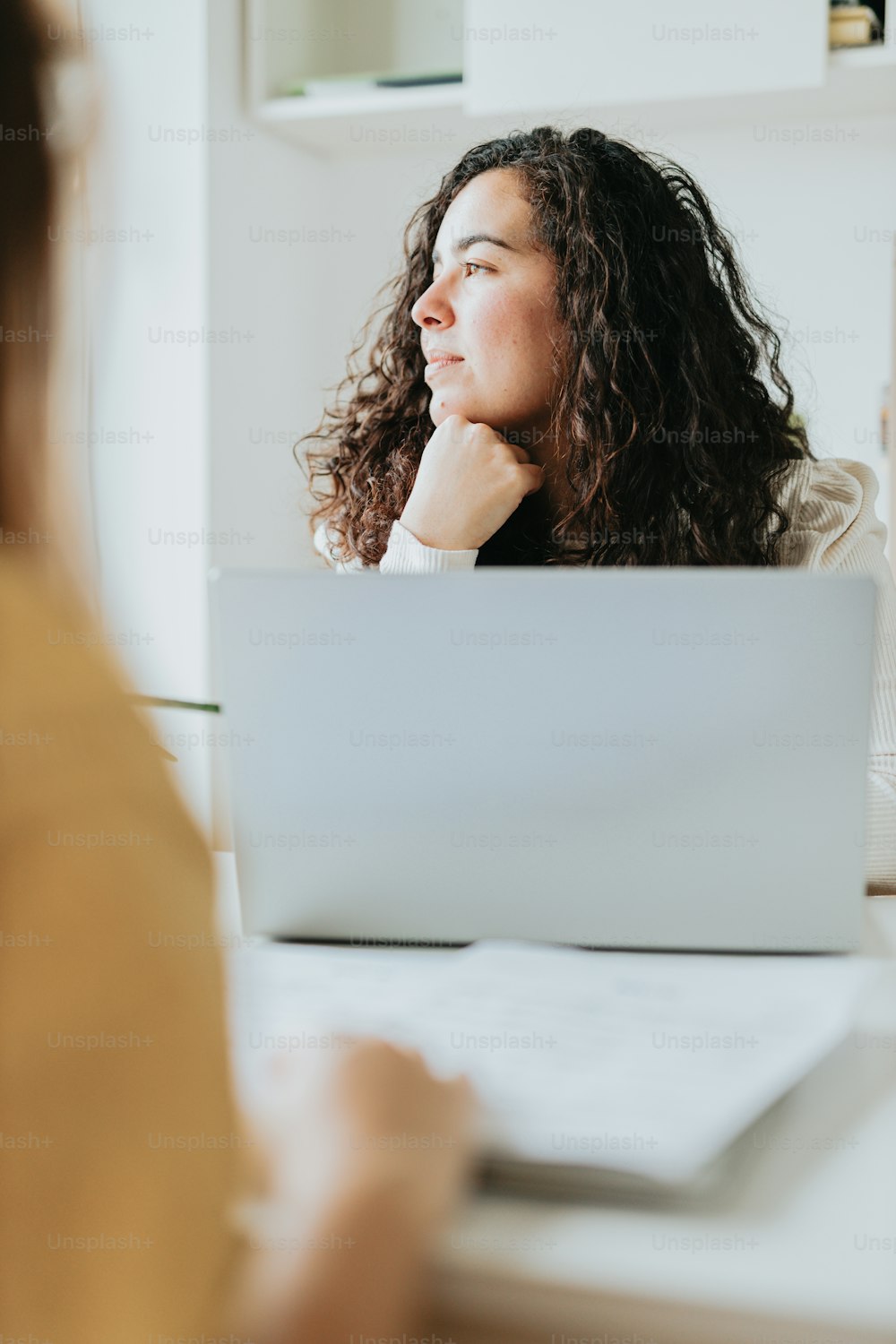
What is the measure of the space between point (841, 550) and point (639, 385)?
361mm

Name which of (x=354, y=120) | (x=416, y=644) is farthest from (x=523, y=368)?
(x=354, y=120)

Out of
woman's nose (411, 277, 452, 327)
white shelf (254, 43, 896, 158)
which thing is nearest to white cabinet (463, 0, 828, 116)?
white shelf (254, 43, 896, 158)

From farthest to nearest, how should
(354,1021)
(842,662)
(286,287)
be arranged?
1. (286,287)
2. (842,662)
3. (354,1021)

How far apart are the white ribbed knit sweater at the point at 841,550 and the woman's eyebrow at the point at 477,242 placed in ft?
1.28

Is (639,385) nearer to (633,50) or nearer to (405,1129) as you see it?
(633,50)

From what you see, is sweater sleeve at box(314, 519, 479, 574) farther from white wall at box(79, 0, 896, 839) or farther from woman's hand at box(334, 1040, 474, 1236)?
white wall at box(79, 0, 896, 839)

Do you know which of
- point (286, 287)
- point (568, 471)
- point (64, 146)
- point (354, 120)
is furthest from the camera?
point (286, 287)

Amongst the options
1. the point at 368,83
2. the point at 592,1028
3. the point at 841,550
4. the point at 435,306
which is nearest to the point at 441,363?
the point at 435,306

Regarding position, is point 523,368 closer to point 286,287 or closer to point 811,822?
point 811,822

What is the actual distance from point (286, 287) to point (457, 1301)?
2.65m

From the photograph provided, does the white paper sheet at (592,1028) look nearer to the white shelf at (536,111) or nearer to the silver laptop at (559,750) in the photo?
the silver laptop at (559,750)

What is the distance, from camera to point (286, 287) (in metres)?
2.81

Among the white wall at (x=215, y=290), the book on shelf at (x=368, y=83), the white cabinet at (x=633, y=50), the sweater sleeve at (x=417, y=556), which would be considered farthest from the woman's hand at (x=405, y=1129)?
the book on shelf at (x=368, y=83)

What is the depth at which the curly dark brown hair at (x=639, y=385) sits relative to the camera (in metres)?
1.62
